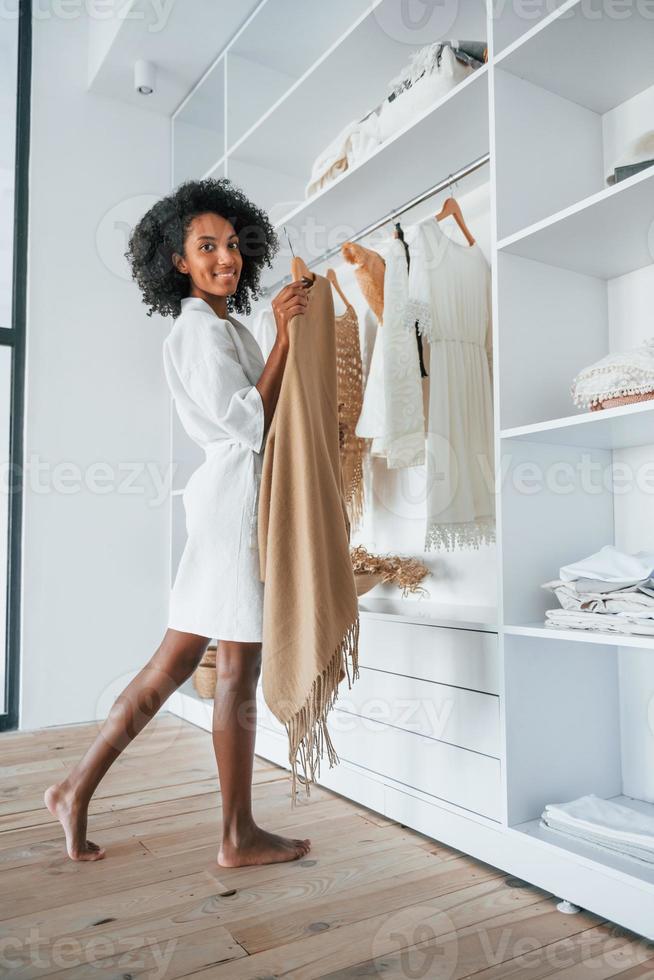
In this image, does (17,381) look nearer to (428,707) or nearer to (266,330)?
(266,330)

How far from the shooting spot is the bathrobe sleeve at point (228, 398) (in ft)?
4.83

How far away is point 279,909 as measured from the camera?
1.29 m

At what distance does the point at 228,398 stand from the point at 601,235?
2.56ft

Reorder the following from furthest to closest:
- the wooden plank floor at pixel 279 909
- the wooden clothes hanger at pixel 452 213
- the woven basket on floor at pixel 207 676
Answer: the woven basket on floor at pixel 207 676 < the wooden clothes hanger at pixel 452 213 < the wooden plank floor at pixel 279 909

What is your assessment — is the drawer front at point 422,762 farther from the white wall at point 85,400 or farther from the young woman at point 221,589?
the white wall at point 85,400

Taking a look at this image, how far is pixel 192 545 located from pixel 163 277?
0.65m

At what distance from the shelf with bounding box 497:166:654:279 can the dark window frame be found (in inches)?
73.4

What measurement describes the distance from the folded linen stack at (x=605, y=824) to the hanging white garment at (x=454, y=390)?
65 centimetres

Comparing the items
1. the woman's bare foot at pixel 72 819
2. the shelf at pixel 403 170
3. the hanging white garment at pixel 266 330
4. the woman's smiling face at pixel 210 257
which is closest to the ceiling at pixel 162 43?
the shelf at pixel 403 170

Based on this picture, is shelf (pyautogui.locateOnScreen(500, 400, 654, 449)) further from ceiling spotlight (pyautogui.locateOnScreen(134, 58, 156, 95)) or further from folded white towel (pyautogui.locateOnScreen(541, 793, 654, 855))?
ceiling spotlight (pyautogui.locateOnScreen(134, 58, 156, 95))

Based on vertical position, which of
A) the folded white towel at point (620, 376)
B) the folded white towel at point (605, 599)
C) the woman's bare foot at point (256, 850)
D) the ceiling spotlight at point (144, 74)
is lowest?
the woman's bare foot at point (256, 850)

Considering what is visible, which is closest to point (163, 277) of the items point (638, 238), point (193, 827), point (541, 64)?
point (541, 64)

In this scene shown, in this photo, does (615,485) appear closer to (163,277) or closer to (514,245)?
(514,245)

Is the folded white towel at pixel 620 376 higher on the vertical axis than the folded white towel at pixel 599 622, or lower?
higher
